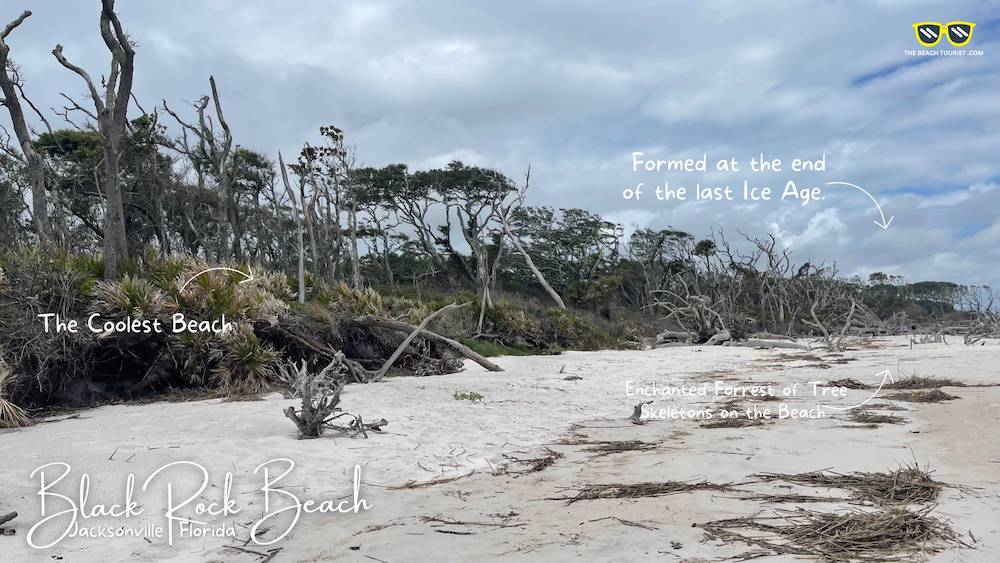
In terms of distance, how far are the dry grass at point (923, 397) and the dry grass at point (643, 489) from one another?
18.0 ft

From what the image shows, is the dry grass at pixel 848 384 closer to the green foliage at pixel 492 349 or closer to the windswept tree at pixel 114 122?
the green foliage at pixel 492 349

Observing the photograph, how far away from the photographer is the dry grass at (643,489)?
15.1ft

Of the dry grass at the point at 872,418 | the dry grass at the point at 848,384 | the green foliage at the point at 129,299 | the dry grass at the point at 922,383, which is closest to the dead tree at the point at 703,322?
the dry grass at the point at 848,384

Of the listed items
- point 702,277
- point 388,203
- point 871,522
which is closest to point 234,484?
point 871,522

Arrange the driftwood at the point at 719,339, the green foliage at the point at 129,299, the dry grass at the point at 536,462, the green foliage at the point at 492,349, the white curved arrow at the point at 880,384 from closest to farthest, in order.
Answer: the dry grass at the point at 536,462 → the white curved arrow at the point at 880,384 → the green foliage at the point at 129,299 → the green foliage at the point at 492,349 → the driftwood at the point at 719,339

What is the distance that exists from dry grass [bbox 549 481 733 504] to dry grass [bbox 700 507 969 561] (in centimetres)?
79

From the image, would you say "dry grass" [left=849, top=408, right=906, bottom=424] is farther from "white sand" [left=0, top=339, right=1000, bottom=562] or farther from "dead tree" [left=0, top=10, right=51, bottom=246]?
"dead tree" [left=0, top=10, right=51, bottom=246]

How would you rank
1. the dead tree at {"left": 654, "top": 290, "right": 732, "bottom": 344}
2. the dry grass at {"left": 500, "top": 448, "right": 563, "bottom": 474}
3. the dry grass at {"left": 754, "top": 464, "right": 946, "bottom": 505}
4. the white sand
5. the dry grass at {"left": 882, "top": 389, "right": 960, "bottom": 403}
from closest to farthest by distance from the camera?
the white sand, the dry grass at {"left": 754, "top": 464, "right": 946, "bottom": 505}, the dry grass at {"left": 500, "top": 448, "right": 563, "bottom": 474}, the dry grass at {"left": 882, "top": 389, "right": 960, "bottom": 403}, the dead tree at {"left": 654, "top": 290, "right": 732, "bottom": 344}

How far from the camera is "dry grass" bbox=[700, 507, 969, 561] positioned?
3203 millimetres

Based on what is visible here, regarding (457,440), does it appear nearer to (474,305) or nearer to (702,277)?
(474,305)

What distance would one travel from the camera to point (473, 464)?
6.17 metres

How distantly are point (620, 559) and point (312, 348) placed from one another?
9.16 meters

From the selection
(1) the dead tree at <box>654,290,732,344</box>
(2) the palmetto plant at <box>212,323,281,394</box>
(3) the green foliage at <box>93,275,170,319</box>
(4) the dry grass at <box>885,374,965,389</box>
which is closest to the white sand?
(4) the dry grass at <box>885,374,965,389</box>

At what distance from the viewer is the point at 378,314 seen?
1322cm
